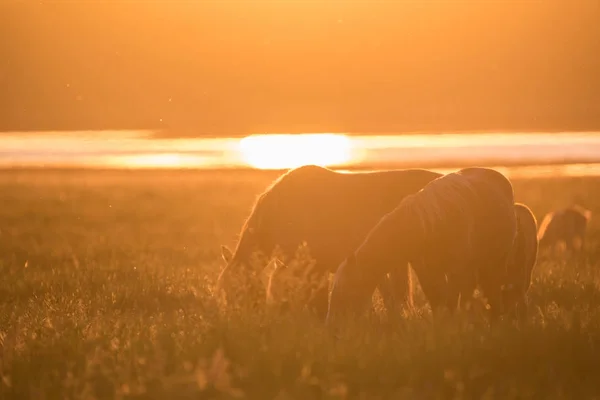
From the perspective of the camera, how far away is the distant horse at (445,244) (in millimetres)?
7477

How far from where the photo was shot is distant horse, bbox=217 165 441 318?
9.78 metres

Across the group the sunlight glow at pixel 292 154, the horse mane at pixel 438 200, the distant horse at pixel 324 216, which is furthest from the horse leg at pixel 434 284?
the sunlight glow at pixel 292 154

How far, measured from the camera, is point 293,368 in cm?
674

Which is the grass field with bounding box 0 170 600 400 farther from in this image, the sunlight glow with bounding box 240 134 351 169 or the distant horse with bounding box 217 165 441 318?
the sunlight glow with bounding box 240 134 351 169

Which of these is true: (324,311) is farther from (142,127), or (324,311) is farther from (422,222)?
(142,127)

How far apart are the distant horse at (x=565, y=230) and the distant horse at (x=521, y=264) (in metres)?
5.82

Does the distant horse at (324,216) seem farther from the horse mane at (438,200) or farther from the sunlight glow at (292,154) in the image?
the sunlight glow at (292,154)

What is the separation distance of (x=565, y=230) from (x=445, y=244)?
784cm

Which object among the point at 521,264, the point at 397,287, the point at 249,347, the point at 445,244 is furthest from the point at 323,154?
the point at 249,347

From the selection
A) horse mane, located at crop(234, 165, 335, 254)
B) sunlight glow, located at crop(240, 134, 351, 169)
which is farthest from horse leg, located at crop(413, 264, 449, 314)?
sunlight glow, located at crop(240, 134, 351, 169)

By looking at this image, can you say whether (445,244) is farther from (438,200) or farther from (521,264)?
(521,264)

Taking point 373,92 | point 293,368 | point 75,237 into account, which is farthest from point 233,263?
point 373,92

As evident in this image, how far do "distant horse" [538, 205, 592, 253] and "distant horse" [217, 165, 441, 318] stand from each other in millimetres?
6203

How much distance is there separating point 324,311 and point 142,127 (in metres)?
74.6
